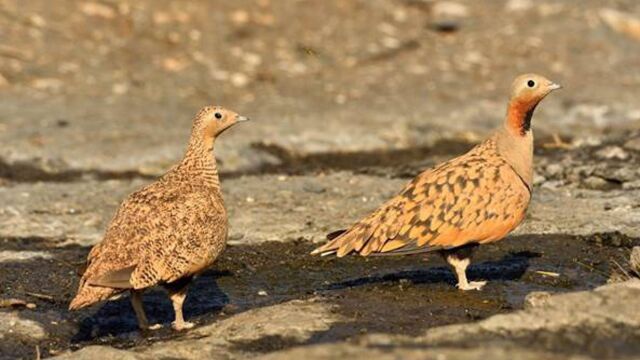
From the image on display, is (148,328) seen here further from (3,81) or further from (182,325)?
(3,81)

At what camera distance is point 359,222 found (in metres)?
9.17

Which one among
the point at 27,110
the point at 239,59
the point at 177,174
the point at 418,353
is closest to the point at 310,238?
the point at 177,174

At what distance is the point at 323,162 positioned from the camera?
1480cm

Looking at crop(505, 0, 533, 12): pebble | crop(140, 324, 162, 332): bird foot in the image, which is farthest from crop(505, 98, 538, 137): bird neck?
crop(505, 0, 533, 12): pebble

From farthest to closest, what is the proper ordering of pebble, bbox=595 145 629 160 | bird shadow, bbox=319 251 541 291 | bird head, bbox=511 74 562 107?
1. pebble, bbox=595 145 629 160
2. bird shadow, bbox=319 251 541 291
3. bird head, bbox=511 74 562 107

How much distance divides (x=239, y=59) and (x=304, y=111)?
9.63 feet

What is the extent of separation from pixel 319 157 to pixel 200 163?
5571 millimetres

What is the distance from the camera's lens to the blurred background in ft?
50.8

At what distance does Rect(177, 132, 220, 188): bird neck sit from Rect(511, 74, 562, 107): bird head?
2391 millimetres

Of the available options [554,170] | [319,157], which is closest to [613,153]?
[554,170]

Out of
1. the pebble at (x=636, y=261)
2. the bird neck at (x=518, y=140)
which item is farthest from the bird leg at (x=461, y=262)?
the pebble at (x=636, y=261)

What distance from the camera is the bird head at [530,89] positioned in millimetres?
9312

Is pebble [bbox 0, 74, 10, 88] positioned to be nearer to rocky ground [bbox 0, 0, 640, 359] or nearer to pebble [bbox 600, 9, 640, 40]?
rocky ground [bbox 0, 0, 640, 359]

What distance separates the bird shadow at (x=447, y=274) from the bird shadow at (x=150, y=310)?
915 millimetres
